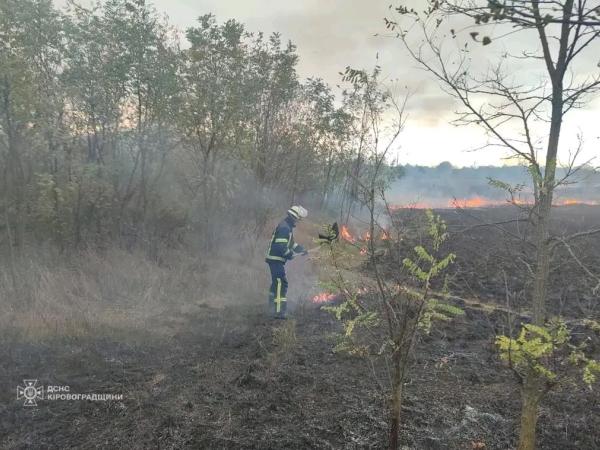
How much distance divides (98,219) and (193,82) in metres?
4.24

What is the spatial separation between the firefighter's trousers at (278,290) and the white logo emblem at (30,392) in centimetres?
420

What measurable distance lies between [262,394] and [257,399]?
0.13 meters

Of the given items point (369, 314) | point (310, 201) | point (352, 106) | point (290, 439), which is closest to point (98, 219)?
point (290, 439)

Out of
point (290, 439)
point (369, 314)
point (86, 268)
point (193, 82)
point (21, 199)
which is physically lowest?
point (290, 439)

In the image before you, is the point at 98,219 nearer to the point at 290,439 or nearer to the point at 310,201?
the point at 290,439

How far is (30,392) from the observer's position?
4840mm

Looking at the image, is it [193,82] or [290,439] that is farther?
[193,82]

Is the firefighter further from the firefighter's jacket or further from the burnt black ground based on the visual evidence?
the burnt black ground

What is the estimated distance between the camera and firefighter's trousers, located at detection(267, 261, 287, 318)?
27.1ft

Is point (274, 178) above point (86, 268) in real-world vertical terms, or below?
above

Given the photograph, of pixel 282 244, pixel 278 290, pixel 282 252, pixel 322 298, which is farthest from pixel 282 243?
pixel 322 298

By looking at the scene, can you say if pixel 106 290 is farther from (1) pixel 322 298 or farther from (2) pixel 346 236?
(2) pixel 346 236

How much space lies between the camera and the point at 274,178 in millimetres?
15164

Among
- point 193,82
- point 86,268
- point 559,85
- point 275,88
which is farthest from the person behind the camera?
point 275,88
